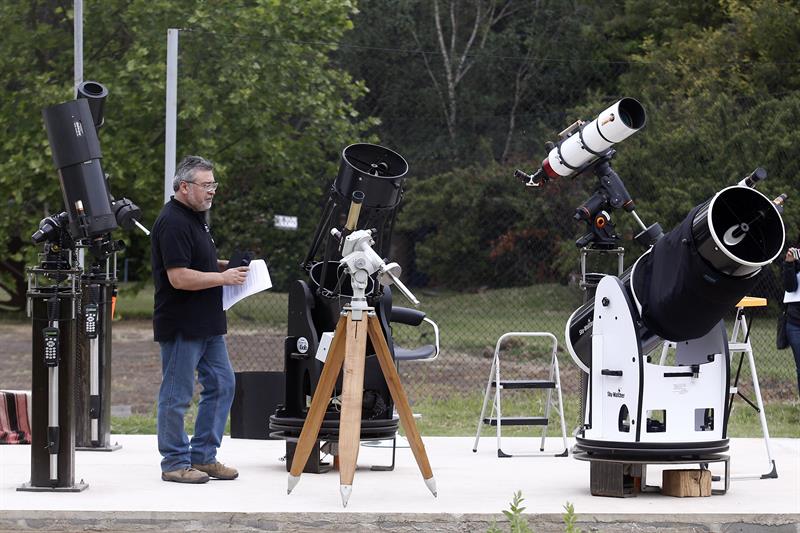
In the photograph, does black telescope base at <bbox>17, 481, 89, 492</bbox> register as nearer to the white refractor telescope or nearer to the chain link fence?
the white refractor telescope

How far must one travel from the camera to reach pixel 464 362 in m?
14.4

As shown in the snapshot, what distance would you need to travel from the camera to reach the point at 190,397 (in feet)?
22.3

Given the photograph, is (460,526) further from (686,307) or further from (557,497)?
(686,307)

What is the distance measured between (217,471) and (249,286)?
3.58ft

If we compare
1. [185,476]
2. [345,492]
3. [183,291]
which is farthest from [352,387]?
[185,476]

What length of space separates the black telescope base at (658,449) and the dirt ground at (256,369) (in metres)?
5.72

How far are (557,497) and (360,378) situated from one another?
127 cm

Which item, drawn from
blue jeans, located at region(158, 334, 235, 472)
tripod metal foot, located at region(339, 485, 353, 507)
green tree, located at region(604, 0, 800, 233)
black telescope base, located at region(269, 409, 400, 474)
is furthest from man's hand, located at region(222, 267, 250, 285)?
green tree, located at region(604, 0, 800, 233)

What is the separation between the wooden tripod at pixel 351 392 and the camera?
6137mm

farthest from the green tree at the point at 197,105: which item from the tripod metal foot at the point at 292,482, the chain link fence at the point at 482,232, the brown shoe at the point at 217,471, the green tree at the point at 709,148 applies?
the tripod metal foot at the point at 292,482

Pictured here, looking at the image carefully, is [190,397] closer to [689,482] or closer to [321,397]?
[321,397]

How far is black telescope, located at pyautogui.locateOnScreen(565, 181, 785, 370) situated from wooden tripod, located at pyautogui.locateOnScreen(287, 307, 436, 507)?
4.37 feet

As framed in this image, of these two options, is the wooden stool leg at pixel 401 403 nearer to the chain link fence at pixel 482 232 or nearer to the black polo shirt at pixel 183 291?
the black polo shirt at pixel 183 291

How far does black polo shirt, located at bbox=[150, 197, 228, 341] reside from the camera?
21.8 feet
